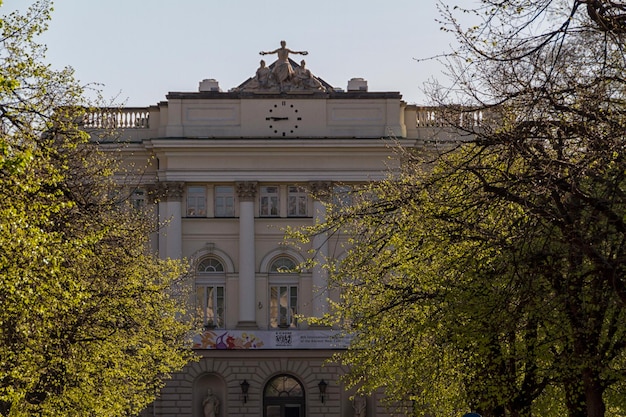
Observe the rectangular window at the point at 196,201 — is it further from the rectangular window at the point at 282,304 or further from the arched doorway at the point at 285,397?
the arched doorway at the point at 285,397

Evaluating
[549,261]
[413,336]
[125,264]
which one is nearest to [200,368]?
[125,264]

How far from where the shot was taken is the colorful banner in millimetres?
60406

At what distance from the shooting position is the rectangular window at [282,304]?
202ft

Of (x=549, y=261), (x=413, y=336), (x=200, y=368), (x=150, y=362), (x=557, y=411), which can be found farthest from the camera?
(x=200, y=368)

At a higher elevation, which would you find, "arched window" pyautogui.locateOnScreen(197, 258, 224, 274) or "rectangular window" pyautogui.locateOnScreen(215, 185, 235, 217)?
"rectangular window" pyautogui.locateOnScreen(215, 185, 235, 217)

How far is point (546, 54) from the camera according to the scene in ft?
61.8

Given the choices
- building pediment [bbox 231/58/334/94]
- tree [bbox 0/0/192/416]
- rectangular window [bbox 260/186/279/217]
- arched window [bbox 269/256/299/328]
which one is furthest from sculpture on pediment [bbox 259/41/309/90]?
tree [bbox 0/0/192/416]

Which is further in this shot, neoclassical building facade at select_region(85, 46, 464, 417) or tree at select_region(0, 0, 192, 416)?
neoclassical building facade at select_region(85, 46, 464, 417)

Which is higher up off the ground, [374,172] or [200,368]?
[374,172]

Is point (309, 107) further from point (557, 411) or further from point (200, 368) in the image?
point (557, 411)

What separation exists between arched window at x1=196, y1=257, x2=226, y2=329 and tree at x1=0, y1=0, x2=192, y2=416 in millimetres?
22474

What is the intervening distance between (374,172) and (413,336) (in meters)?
35.0

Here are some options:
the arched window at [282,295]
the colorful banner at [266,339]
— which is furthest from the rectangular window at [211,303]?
the arched window at [282,295]

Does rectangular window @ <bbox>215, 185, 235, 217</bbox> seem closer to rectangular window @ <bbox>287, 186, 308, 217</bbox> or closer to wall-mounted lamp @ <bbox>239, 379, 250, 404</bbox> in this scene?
rectangular window @ <bbox>287, 186, 308, 217</bbox>
